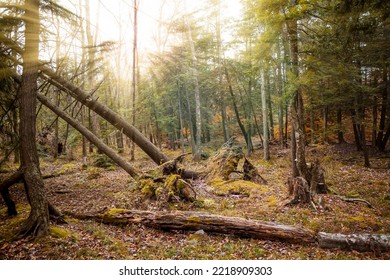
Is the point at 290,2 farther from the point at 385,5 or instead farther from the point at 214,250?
the point at 214,250

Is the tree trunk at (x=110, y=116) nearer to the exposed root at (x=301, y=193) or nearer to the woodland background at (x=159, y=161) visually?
the woodland background at (x=159, y=161)

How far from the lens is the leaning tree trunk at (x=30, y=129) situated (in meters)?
4.57

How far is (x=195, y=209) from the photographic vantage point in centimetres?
730

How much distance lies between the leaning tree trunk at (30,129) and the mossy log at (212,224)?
173 centimetres

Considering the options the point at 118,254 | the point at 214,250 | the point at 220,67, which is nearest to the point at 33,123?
the point at 118,254

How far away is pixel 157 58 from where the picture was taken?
22.2 feet

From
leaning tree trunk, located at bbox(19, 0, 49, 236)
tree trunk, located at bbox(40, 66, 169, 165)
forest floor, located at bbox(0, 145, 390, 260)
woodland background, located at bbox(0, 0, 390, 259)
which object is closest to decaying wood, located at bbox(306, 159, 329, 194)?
woodland background, located at bbox(0, 0, 390, 259)

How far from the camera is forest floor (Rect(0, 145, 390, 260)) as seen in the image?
4.58m

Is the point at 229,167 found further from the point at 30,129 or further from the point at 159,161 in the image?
the point at 30,129

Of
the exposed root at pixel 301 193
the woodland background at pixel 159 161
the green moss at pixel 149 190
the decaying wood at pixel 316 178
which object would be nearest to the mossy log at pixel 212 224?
the woodland background at pixel 159 161

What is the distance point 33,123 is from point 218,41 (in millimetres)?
17811

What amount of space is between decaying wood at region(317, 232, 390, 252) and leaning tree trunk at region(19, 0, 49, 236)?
231 inches

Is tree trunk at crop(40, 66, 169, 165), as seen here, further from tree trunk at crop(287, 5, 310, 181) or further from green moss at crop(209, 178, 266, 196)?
tree trunk at crop(287, 5, 310, 181)

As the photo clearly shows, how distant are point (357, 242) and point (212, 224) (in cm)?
309
